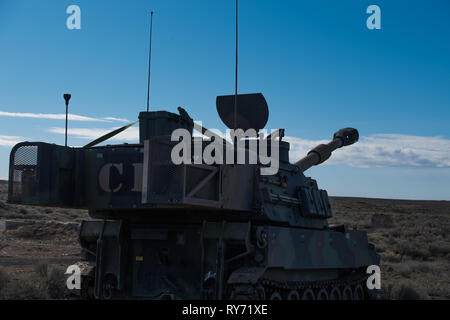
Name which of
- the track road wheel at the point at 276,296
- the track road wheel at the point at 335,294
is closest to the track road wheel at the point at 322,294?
the track road wheel at the point at 335,294

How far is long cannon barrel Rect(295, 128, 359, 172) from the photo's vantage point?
13.4 metres

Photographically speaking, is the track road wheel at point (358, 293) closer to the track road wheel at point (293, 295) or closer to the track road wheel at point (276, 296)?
the track road wheel at point (293, 295)

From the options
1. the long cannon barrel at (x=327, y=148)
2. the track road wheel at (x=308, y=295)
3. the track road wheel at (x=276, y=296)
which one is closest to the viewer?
the track road wheel at (x=276, y=296)

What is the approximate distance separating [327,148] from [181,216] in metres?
5.31

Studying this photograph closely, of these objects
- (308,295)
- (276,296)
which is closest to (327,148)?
(308,295)

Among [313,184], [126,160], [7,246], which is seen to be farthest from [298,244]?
[7,246]

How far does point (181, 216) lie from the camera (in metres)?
10.1

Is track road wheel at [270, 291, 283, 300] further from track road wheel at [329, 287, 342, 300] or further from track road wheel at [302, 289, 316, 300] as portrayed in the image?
track road wheel at [329, 287, 342, 300]

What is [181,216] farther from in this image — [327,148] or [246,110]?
[327,148]

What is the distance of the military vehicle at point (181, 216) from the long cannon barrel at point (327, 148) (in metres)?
1.73

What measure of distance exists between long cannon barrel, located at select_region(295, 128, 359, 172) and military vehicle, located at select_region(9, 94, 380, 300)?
1729 millimetres

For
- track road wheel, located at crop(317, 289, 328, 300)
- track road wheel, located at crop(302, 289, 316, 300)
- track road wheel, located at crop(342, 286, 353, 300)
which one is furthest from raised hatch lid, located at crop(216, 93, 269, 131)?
track road wheel, located at crop(342, 286, 353, 300)

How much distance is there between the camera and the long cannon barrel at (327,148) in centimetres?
1341

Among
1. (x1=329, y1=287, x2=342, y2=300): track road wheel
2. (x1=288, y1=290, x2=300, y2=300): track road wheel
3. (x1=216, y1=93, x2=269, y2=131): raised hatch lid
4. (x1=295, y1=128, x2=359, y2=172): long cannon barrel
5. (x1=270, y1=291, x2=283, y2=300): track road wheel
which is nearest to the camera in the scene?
(x1=270, y1=291, x2=283, y2=300): track road wheel
